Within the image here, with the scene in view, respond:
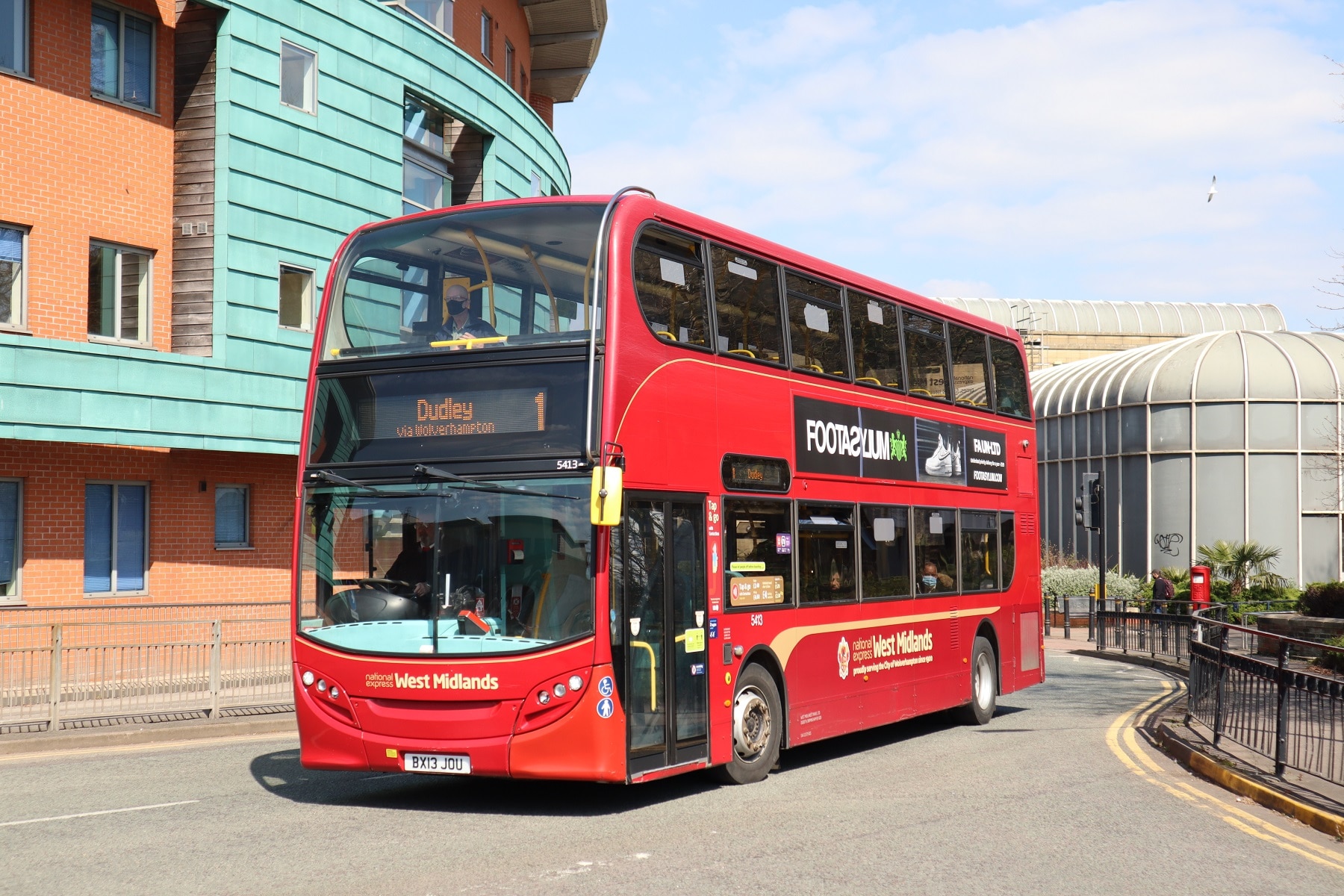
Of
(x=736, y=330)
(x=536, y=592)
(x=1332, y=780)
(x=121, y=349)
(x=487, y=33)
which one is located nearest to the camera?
(x=536, y=592)

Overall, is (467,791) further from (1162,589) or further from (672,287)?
(1162,589)

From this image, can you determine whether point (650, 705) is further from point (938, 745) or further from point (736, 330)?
point (938, 745)

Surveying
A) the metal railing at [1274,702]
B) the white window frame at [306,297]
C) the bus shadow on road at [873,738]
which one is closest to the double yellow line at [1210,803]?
the metal railing at [1274,702]

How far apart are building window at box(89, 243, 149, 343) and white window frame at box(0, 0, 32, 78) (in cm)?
253

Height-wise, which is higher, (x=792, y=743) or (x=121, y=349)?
(x=121, y=349)

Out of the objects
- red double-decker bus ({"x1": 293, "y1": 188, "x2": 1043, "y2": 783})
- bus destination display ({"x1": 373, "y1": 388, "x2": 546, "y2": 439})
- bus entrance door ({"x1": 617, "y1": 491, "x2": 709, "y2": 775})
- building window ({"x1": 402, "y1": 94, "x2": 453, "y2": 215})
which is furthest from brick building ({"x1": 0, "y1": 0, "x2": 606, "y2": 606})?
bus entrance door ({"x1": 617, "y1": 491, "x2": 709, "y2": 775})

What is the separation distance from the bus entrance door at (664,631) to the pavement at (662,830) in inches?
20.1

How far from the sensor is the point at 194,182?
20.1 metres

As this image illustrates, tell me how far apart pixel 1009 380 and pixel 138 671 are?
36.2 feet

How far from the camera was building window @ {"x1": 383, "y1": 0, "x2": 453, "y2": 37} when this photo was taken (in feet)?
84.6

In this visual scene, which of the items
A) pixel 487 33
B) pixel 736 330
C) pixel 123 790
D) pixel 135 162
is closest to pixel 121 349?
pixel 135 162

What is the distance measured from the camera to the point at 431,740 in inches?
372

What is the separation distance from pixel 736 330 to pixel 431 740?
421cm

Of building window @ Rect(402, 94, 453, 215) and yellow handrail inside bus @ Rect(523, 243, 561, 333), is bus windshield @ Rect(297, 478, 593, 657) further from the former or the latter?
building window @ Rect(402, 94, 453, 215)
